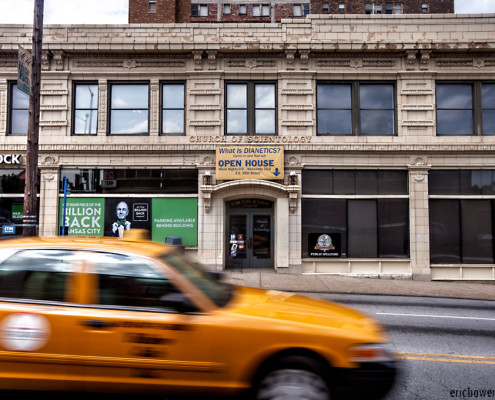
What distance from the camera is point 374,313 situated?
7.68 metres

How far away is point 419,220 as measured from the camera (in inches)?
521

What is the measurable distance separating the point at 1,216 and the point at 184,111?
8.24m

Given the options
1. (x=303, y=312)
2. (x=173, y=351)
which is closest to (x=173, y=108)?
(x=303, y=312)

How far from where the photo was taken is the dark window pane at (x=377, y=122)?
544 inches

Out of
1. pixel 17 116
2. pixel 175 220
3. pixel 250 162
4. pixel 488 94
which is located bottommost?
pixel 175 220

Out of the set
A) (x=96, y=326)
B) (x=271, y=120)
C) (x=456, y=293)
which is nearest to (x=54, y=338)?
(x=96, y=326)

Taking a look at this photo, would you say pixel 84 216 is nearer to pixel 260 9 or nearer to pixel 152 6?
pixel 152 6

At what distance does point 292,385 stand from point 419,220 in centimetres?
1213

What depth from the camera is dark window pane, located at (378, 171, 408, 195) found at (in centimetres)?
1350

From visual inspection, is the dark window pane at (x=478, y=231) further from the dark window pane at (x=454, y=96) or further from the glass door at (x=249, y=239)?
the glass door at (x=249, y=239)

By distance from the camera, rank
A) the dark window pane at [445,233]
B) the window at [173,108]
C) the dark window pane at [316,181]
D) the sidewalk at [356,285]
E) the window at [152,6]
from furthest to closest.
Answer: the window at [152,6], the window at [173,108], the dark window pane at [316,181], the dark window pane at [445,233], the sidewalk at [356,285]

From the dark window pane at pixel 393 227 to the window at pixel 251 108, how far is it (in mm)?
5387

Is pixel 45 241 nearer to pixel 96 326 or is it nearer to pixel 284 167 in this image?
pixel 96 326

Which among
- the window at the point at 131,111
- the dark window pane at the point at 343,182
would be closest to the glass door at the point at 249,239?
the dark window pane at the point at 343,182
